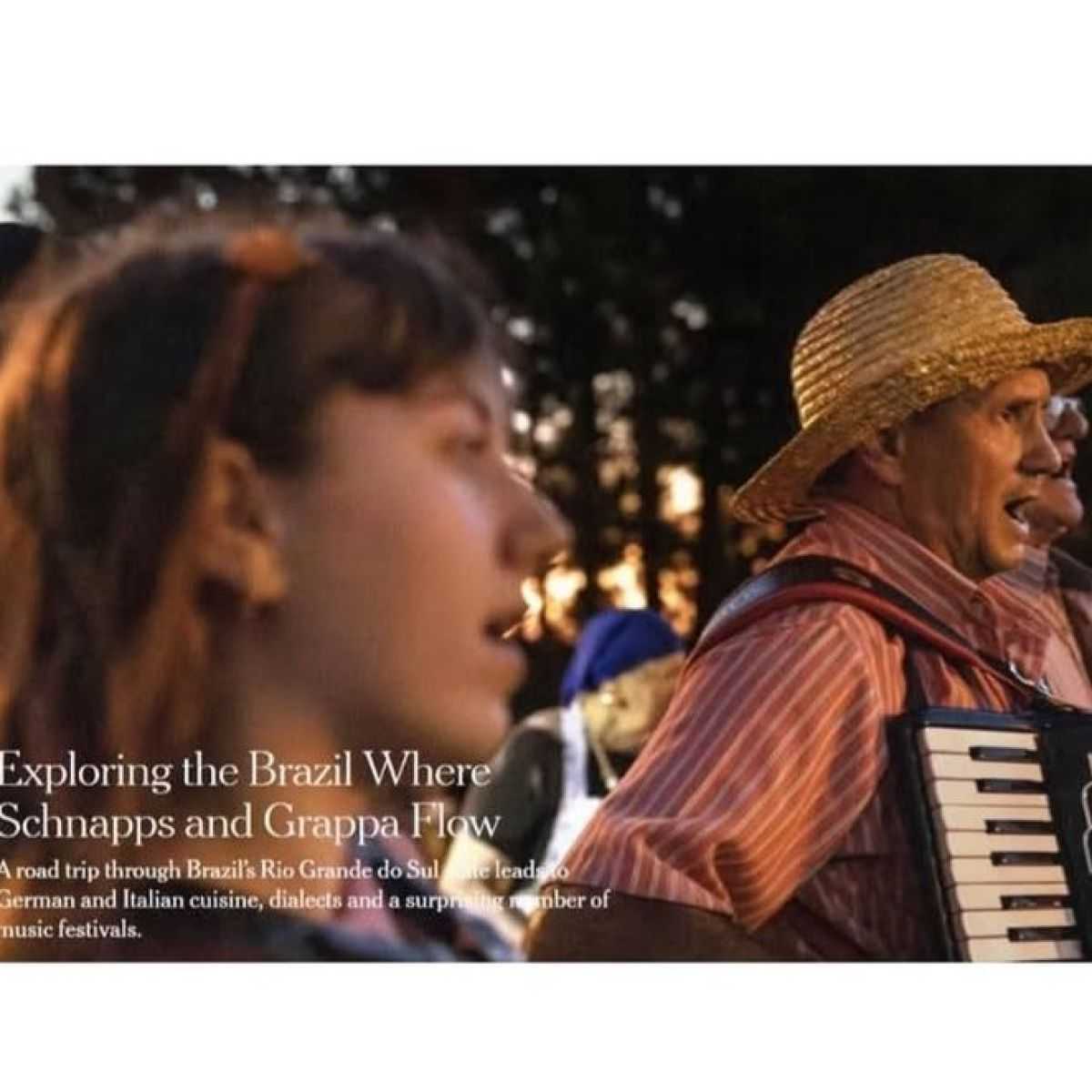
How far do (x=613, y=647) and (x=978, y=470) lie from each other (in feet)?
3.00

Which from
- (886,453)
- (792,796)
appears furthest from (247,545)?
(886,453)

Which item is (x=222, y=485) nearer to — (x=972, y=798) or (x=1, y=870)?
(x=1, y=870)

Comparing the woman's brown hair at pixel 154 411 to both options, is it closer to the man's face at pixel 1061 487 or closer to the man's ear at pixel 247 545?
the man's ear at pixel 247 545

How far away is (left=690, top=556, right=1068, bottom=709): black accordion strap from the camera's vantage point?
5430 mm

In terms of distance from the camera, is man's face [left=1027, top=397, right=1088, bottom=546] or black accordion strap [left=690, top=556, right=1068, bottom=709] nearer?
black accordion strap [left=690, top=556, right=1068, bottom=709]

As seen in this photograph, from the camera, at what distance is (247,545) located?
544 cm

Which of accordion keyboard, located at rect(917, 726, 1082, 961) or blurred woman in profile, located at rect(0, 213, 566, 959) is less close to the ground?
blurred woman in profile, located at rect(0, 213, 566, 959)

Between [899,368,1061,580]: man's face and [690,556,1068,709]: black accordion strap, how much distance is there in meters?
0.16

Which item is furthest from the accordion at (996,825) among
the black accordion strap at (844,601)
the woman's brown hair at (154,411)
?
the woman's brown hair at (154,411)

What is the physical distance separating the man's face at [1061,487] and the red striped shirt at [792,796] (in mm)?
338

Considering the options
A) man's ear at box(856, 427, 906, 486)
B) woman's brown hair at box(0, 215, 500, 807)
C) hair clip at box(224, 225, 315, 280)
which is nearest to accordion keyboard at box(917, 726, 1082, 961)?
man's ear at box(856, 427, 906, 486)

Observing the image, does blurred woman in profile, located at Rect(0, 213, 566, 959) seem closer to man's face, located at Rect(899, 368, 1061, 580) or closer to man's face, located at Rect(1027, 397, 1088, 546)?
man's face, located at Rect(899, 368, 1061, 580)

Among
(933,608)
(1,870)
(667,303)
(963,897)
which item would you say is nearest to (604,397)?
(667,303)

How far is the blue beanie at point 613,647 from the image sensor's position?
5.52m
